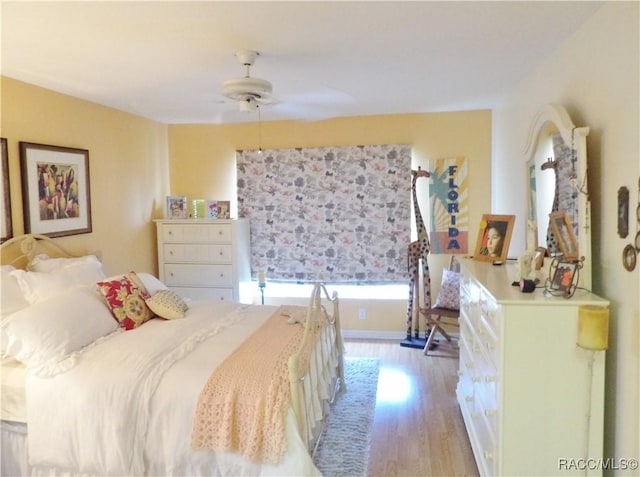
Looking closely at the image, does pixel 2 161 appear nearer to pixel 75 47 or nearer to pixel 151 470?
pixel 75 47

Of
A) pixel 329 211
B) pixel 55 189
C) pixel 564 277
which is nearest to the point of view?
pixel 564 277

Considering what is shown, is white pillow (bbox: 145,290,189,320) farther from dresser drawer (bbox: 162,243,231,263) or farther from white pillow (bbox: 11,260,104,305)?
dresser drawer (bbox: 162,243,231,263)

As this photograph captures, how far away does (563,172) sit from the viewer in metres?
2.36

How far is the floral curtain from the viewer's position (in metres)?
4.62

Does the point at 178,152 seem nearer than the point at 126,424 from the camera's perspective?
No

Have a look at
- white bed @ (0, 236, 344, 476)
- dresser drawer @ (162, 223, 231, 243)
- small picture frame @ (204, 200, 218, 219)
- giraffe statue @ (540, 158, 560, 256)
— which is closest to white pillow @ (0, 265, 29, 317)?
white bed @ (0, 236, 344, 476)

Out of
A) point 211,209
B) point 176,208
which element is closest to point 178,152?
point 176,208

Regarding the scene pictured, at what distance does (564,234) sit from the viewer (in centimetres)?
228

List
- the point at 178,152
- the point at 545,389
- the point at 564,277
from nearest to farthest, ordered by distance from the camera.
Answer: the point at 545,389 → the point at 564,277 → the point at 178,152

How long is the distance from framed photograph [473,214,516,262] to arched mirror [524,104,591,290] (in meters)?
0.17

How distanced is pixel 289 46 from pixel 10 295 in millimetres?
2252

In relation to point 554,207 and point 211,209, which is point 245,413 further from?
point 211,209

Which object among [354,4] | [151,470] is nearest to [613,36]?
[354,4]

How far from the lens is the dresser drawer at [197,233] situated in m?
4.59
